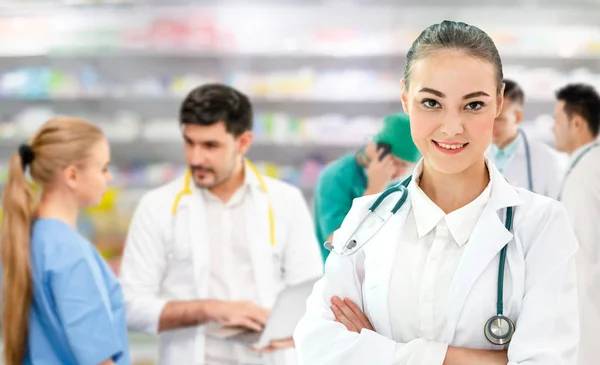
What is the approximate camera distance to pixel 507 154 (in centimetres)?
242

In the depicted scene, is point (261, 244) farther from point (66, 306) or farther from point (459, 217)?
point (459, 217)

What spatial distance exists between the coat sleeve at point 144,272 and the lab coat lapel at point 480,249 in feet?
4.52

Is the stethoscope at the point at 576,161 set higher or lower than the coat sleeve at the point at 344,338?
higher

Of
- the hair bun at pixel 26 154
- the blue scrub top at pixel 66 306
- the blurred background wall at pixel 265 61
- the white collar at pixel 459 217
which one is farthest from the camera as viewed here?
the blurred background wall at pixel 265 61

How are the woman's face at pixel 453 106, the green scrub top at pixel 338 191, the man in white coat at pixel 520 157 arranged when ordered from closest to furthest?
the woman's face at pixel 453 106, the green scrub top at pixel 338 191, the man in white coat at pixel 520 157

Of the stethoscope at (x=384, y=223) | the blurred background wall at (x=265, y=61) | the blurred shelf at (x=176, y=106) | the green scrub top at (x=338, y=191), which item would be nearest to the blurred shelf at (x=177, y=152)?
the blurred background wall at (x=265, y=61)

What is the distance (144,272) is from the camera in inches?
96.0

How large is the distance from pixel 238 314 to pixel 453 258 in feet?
3.85

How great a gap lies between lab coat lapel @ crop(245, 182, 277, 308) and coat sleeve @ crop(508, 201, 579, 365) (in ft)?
4.26

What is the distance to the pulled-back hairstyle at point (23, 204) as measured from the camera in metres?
2.03

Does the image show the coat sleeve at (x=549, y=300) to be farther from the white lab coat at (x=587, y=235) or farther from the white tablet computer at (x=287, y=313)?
the white lab coat at (x=587, y=235)

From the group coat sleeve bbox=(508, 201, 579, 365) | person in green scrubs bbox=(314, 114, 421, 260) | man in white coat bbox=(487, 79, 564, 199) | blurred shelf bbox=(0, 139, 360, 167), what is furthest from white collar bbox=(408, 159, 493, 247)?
blurred shelf bbox=(0, 139, 360, 167)

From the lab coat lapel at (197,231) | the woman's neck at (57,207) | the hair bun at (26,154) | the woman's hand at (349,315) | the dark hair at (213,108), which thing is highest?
the dark hair at (213,108)

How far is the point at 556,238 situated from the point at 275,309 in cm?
104
